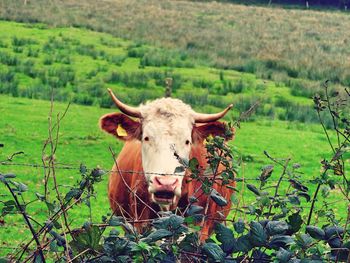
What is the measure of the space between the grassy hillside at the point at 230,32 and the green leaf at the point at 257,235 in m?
18.1

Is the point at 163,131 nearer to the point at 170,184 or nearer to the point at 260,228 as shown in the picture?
the point at 170,184

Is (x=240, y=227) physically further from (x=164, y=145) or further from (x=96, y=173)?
(x=164, y=145)

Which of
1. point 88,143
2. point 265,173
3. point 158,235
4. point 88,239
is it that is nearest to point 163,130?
point 265,173

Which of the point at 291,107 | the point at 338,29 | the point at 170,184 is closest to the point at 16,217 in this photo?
the point at 170,184

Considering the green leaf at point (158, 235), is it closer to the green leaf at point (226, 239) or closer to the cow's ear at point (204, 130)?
the green leaf at point (226, 239)

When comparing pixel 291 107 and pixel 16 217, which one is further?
pixel 291 107

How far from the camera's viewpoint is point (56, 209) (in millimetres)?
4105

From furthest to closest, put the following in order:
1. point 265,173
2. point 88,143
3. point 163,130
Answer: point 88,143, point 163,130, point 265,173

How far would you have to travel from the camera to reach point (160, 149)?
6.61 m

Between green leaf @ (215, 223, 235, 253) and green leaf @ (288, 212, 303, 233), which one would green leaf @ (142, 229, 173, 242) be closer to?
green leaf @ (215, 223, 235, 253)

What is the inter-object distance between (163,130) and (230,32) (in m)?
32.1

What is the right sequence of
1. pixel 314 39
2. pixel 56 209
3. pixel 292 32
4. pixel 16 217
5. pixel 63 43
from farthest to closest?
pixel 292 32, pixel 314 39, pixel 63 43, pixel 16 217, pixel 56 209

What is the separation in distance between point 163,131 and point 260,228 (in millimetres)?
3064

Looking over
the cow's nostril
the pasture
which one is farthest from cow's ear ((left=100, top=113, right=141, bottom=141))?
the cow's nostril
